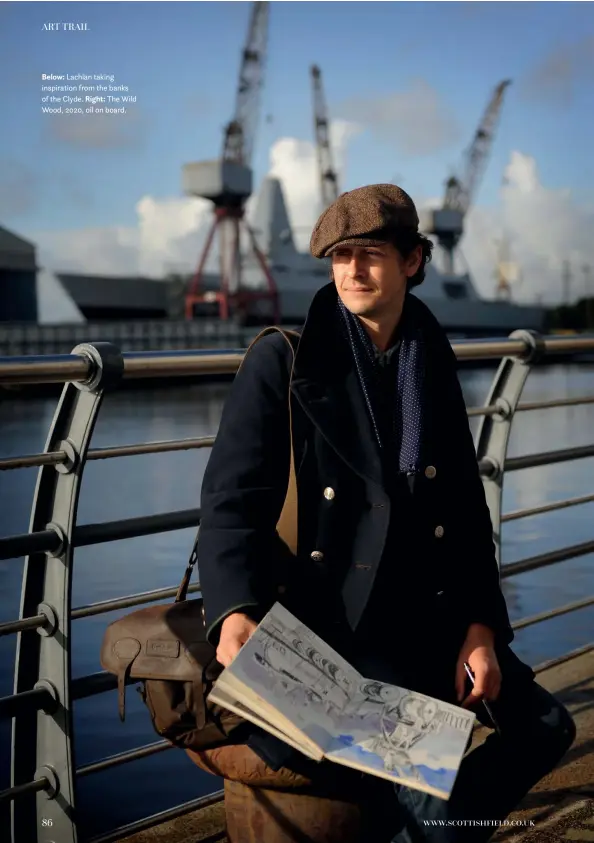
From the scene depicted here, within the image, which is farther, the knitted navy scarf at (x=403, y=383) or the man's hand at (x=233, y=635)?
the knitted navy scarf at (x=403, y=383)

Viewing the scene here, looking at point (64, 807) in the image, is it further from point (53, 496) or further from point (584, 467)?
point (584, 467)

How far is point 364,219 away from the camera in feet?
6.31

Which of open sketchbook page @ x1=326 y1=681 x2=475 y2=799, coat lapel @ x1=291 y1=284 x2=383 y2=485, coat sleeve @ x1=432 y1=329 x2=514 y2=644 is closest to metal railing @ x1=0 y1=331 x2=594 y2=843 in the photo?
coat lapel @ x1=291 y1=284 x2=383 y2=485

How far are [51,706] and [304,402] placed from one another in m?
0.90

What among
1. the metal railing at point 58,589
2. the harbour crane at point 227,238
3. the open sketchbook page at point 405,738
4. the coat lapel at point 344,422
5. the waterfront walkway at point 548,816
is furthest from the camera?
the harbour crane at point 227,238

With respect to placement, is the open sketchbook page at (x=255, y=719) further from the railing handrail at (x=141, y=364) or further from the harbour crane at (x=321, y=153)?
the harbour crane at (x=321, y=153)

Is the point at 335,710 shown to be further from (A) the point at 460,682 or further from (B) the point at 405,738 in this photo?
(A) the point at 460,682

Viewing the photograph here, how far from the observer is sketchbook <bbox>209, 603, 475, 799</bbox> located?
→ 1622mm

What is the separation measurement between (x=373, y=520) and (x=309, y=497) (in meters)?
0.11

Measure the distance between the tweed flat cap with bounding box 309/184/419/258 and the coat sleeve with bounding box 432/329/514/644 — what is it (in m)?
0.28

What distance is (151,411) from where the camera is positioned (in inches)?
1436

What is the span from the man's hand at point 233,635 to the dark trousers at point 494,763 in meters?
0.22

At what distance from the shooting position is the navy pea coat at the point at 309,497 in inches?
71.4

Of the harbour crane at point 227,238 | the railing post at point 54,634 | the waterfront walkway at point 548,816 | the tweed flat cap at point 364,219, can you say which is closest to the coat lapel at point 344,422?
the tweed flat cap at point 364,219
